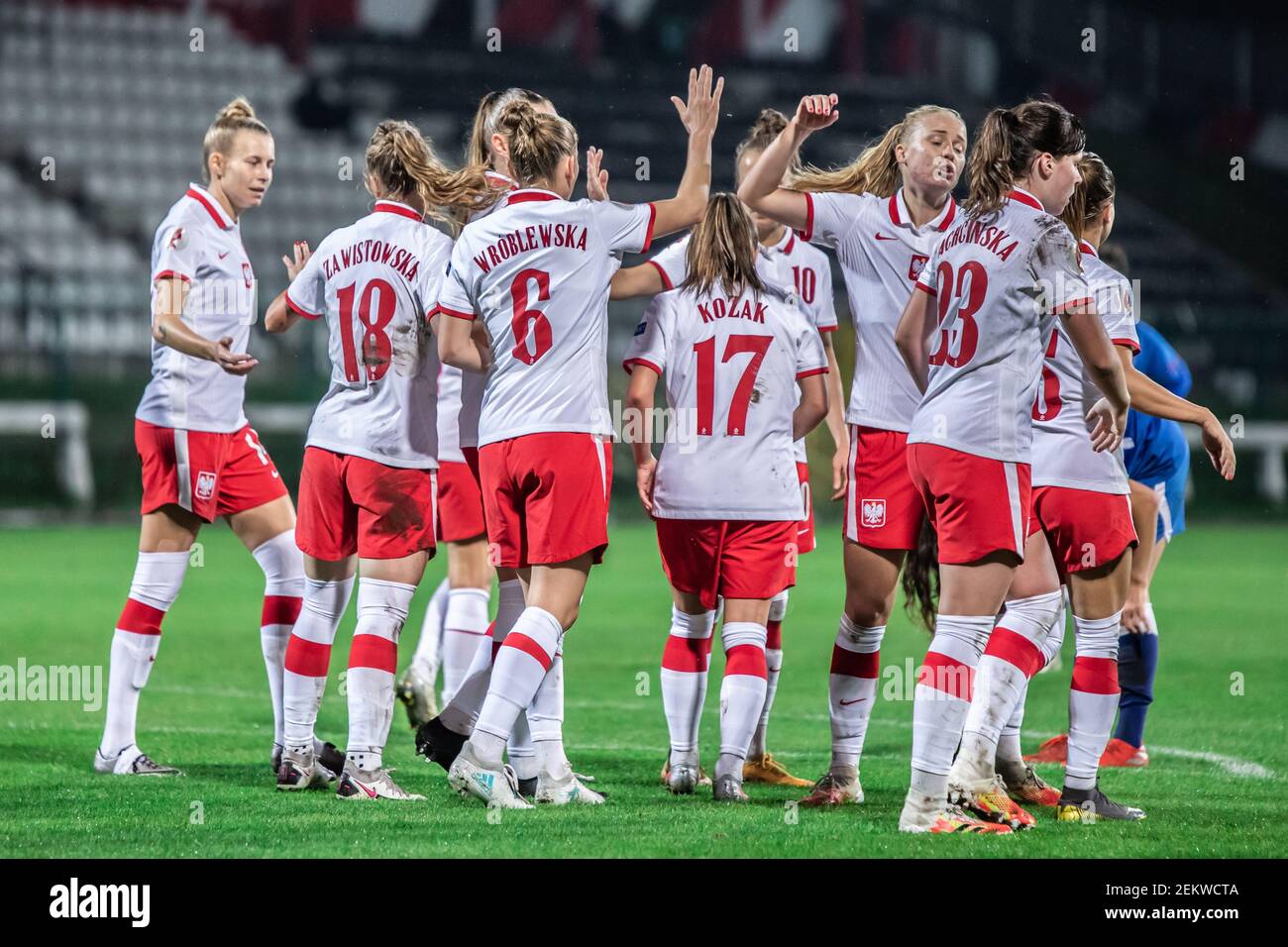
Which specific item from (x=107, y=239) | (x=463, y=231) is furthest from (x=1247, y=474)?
(x=463, y=231)

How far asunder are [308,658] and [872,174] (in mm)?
2474

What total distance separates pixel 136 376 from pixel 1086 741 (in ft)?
49.1

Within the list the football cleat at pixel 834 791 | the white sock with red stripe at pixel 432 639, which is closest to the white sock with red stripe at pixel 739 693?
the football cleat at pixel 834 791

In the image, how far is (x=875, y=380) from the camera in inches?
209

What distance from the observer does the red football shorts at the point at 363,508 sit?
5277 millimetres

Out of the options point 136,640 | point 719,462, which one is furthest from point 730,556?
point 136,640

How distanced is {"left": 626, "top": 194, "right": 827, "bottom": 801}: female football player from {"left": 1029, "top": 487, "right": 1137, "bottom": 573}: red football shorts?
0.84 meters

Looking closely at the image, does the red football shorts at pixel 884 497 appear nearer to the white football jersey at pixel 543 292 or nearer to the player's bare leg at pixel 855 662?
the player's bare leg at pixel 855 662

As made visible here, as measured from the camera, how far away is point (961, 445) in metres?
4.53

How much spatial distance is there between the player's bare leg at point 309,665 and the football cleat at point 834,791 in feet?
5.18

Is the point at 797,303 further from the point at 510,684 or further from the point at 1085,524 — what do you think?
the point at 510,684

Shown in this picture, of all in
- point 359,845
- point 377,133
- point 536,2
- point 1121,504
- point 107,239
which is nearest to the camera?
point 359,845

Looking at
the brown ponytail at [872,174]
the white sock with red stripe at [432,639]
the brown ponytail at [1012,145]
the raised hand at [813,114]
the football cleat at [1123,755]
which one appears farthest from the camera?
the white sock with red stripe at [432,639]
